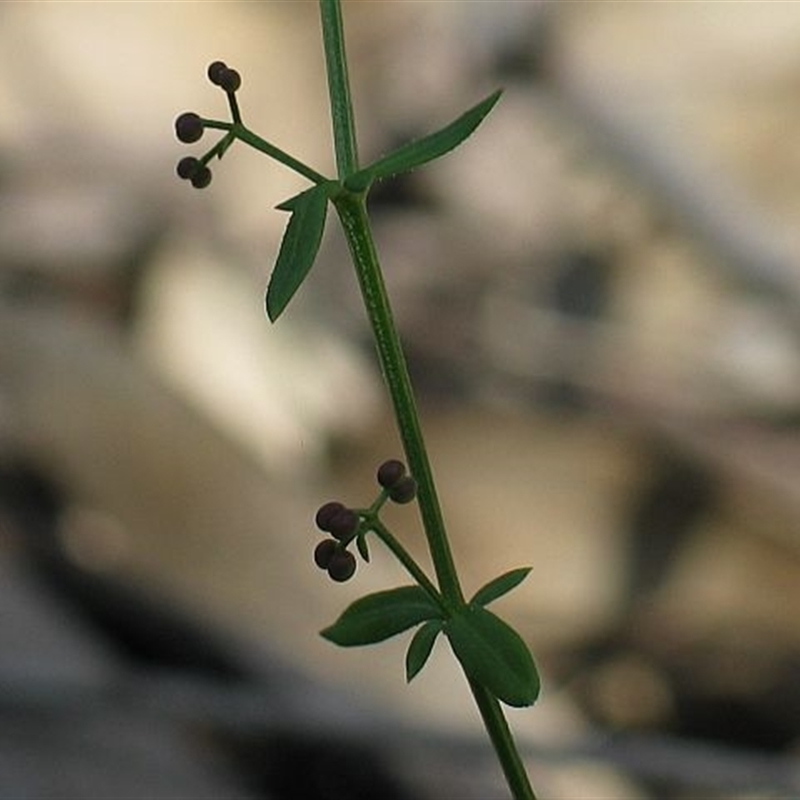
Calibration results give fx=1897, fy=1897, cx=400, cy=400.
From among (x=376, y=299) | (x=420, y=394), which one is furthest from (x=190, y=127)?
(x=420, y=394)

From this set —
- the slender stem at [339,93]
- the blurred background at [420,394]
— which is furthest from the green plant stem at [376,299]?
the blurred background at [420,394]

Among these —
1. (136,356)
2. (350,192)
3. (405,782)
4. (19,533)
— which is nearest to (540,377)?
(136,356)

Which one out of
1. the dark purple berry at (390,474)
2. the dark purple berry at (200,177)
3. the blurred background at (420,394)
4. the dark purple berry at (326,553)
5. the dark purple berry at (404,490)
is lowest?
the dark purple berry at (326,553)

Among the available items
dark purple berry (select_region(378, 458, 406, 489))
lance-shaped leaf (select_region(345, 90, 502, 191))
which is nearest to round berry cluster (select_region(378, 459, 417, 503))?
dark purple berry (select_region(378, 458, 406, 489))

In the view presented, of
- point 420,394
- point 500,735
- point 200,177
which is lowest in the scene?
point 500,735

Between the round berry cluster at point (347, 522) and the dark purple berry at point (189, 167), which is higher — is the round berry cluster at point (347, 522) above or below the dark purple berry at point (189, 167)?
below

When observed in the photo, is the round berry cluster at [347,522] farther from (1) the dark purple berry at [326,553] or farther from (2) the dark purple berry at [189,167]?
(2) the dark purple berry at [189,167]

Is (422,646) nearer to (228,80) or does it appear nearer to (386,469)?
(386,469)

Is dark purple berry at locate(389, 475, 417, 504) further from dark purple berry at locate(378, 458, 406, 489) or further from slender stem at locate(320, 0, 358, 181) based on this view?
slender stem at locate(320, 0, 358, 181)
